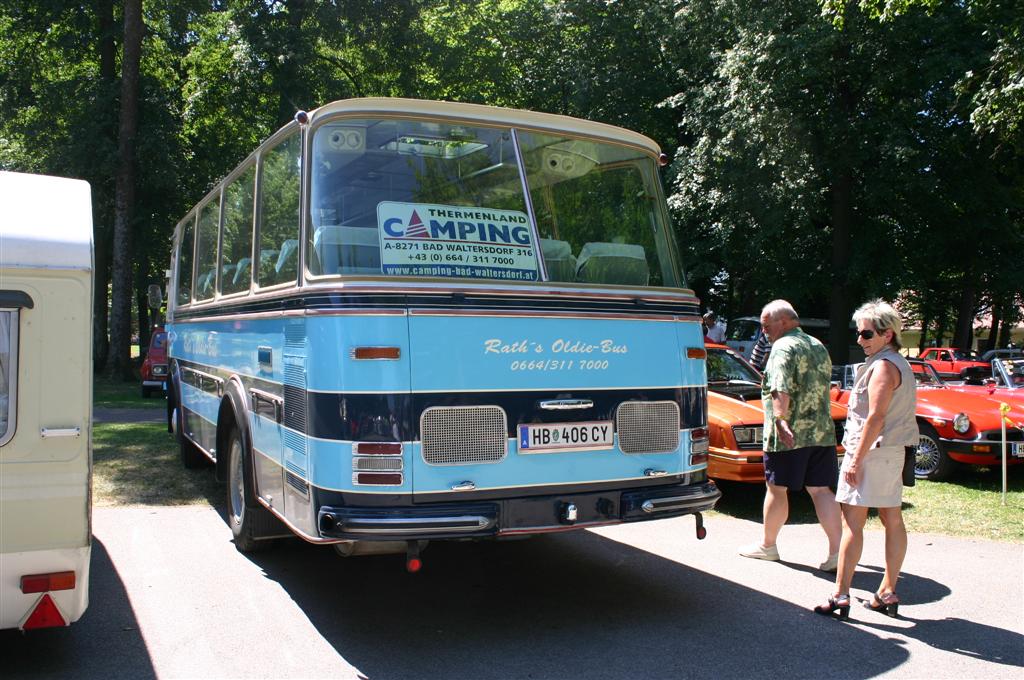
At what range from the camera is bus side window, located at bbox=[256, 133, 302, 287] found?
207 inches

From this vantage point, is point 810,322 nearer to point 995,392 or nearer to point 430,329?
point 995,392

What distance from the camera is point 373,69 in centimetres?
2503

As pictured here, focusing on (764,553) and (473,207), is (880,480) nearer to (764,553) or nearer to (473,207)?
(764,553)

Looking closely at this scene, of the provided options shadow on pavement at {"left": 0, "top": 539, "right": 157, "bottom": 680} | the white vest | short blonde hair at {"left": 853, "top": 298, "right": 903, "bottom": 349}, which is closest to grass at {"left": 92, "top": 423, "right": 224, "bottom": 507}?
shadow on pavement at {"left": 0, "top": 539, "right": 157, "bottom": 680}

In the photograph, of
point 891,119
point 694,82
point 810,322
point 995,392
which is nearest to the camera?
point 995,392

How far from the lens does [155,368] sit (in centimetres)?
1953

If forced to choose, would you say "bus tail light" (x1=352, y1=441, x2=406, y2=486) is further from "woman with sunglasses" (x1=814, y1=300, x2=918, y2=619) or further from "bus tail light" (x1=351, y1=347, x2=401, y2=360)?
"woman with sunglasses" (x1=814, y1=300, x2=918, y2=619)

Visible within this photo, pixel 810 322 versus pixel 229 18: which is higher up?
pixel 229 18

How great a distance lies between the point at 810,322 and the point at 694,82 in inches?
466

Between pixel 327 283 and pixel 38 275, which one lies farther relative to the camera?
pixel 327 283

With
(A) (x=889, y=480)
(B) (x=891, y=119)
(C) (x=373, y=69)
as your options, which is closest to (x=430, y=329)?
(A) (x=889, y=480)

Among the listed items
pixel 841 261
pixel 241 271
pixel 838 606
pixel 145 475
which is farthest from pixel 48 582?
pixel 841 261

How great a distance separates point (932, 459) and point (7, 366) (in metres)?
9.35

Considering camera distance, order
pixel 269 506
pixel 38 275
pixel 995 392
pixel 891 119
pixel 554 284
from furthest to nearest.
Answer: pixel 891 119 < pixel 995 392 < pixel 269 506 < pixel 554 284 < pixel 38 275
